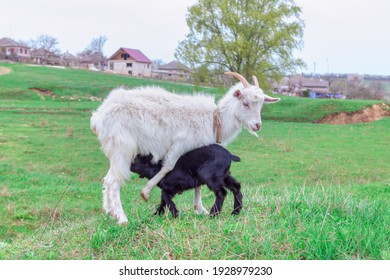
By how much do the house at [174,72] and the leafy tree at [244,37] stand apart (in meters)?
1.66

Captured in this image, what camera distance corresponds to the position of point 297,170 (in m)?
14.6

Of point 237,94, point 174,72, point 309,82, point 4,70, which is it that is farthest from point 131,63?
point 237,94

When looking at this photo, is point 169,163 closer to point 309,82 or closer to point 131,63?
point 309,82

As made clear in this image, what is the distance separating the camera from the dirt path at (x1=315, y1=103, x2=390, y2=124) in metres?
32.7

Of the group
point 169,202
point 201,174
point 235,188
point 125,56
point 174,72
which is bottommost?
point 169,202

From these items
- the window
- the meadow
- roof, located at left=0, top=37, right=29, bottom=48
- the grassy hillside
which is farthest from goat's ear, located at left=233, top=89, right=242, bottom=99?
roof, located at left=0, top=37, right=29, bottom=48

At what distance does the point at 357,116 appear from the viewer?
33000 mm

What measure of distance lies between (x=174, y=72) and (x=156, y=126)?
66.7 metres

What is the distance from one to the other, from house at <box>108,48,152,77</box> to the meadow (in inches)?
1629

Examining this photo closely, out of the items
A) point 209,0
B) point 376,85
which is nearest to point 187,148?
point 209,0

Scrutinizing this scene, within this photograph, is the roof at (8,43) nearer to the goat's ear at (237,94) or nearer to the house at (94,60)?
the house at (94,60)

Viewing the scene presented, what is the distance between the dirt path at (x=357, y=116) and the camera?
32719mm

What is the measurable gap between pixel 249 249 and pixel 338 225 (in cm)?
110

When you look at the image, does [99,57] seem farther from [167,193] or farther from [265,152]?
[167,193]
